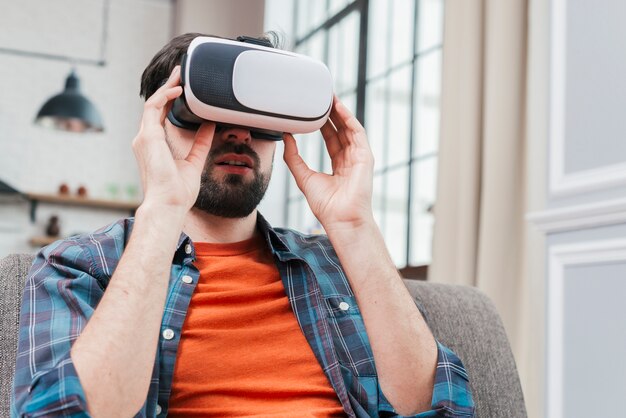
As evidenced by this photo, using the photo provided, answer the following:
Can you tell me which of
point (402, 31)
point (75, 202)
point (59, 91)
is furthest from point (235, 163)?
point (59, 91)

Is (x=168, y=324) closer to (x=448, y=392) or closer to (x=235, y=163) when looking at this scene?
(x=235, y=163)

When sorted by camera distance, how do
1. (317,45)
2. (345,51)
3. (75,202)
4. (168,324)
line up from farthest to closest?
(75,202), (317,45), (345,51), (168,324)

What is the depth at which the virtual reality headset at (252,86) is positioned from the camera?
42.1 inches

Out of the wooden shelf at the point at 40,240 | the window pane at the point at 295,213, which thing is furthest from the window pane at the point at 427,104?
the wooden shelf at the point at 40,240

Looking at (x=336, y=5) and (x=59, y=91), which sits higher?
(x=336, y=5)

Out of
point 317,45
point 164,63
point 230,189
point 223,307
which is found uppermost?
point 317,45

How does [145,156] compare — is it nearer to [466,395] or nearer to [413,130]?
[466,395]

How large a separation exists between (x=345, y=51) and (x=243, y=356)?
3325 mm

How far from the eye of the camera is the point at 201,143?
1.20 m

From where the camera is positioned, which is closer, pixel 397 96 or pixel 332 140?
pixel 332 140

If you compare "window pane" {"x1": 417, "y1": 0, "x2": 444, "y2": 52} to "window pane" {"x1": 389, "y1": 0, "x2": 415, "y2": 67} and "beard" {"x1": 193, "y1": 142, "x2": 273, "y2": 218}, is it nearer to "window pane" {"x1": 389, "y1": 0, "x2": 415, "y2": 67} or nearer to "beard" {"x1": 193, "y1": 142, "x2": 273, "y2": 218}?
"window pane" {"x1": 389, "y1": 0, "x2": 415, "y2": 67}

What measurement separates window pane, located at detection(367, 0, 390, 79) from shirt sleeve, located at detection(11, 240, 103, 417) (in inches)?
108

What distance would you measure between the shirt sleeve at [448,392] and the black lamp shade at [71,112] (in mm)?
3655

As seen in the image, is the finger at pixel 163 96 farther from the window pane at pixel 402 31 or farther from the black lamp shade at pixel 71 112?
the black lamp shade at pixel 71 112
